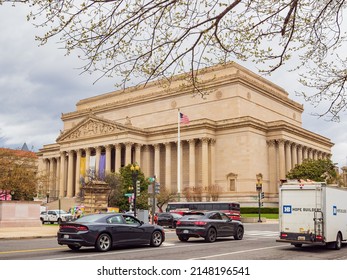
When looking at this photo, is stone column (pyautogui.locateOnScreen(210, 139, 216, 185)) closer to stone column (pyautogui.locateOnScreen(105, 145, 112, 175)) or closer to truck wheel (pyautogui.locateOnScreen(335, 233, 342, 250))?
stone column (pyautogui.locateOnScreen(105, 145, 112, 175))

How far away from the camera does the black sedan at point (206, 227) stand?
76.0 feet

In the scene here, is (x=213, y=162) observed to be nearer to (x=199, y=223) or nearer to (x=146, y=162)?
(x=146, y=162)

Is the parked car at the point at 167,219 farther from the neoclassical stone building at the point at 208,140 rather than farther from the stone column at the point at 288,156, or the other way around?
the stone column at the point at 288,156

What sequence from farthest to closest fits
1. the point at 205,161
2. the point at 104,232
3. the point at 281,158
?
the point at 281,158, the point at 205,161, the point at 104,232

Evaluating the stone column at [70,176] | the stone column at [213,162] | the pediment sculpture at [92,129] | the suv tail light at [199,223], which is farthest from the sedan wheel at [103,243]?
the stone column at [70,176]

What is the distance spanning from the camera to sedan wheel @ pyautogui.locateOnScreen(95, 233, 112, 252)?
17.3m

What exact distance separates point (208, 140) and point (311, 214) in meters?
58.8

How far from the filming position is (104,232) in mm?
17672

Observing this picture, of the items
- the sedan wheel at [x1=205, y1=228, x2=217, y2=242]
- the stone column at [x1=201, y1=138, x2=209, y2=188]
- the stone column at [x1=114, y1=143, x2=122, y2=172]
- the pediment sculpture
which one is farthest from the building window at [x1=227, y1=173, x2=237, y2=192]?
the sedan wheel at [x1=205, y1=228, x2=217, y2=242]

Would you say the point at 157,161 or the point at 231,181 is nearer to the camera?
the point at 231,181

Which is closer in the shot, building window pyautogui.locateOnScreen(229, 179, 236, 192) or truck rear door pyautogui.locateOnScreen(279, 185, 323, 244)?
truck rear door pyautogui.locateOnScreen(279, 185, 323, 244)

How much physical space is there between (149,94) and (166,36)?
81880mm

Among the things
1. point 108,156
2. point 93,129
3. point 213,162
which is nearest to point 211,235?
point 213,162

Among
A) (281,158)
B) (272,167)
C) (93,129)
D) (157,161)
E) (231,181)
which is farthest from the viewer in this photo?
(93,129)
